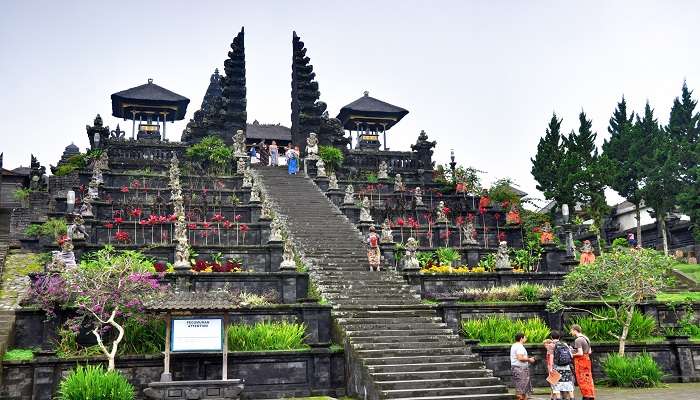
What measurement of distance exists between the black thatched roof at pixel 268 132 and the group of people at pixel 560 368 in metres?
36.1

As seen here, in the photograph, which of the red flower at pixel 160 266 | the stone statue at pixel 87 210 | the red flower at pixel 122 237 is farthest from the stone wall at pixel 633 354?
the stone statue at pixel 87 210

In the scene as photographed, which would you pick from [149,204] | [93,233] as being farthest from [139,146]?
[93,233]

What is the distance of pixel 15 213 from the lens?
29.0 meters

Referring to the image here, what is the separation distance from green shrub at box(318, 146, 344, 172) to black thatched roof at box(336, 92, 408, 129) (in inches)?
304

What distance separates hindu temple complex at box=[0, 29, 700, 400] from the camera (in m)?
14.2

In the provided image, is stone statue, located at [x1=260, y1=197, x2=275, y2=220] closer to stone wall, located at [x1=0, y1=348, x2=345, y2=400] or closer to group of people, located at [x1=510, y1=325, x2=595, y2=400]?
stone wall, located at [x1=0, y1=348, x2=345, y2=400]

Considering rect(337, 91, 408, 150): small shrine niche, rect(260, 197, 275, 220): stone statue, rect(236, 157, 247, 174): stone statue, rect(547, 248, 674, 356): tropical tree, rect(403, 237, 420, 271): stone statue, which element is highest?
rect(337, 91, 408, 150): small shrine niche

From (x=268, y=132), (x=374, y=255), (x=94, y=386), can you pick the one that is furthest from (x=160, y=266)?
(x=268, y=132)

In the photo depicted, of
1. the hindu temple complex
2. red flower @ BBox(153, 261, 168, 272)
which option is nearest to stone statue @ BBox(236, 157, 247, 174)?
the hindu temple complex

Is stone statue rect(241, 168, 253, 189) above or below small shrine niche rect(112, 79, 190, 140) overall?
below

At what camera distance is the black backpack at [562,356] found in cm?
1233

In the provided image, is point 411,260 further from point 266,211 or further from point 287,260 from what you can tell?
point 266,211

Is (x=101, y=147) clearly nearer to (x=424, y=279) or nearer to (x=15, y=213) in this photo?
(x=15, y=213)

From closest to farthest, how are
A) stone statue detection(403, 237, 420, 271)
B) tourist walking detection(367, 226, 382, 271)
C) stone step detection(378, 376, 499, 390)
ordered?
stone step detection(378, 376, 499, 390), stone statue detection(403, 237, 420, 271), tourist walking detection(367, 226, 382, 271)
